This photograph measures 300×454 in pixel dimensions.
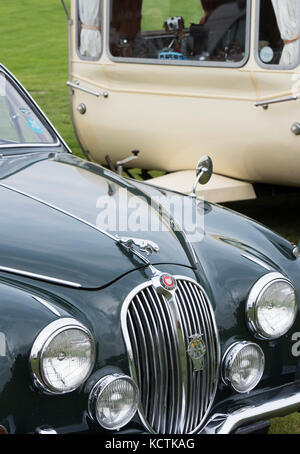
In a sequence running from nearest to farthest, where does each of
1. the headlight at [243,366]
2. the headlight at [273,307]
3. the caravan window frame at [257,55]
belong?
the headlight at [243,366]
the headlight at [273,307]
the caravan window frame at [257,55]

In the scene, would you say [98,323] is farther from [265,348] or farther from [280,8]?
[280,8]

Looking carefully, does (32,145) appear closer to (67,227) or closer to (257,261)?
(67,227)

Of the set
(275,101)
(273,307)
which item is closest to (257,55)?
(275,101)

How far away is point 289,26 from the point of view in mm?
6461

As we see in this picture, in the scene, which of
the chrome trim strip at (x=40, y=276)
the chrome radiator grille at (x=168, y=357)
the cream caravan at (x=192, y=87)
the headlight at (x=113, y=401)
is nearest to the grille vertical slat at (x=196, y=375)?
the chrome radiator grille at (x=168, y=357)

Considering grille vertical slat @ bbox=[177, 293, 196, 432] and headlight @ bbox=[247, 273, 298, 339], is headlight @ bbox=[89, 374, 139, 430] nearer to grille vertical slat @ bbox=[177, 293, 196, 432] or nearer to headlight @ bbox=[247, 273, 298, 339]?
grille vertical slat @ bbox=[177, 293, 196, 432]

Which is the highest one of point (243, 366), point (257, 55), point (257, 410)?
point (257, 55)

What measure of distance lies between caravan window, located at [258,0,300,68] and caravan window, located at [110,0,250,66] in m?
0.15

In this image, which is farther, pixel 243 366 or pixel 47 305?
pixel 243 366

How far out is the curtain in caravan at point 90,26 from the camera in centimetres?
763

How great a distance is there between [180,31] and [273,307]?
4476mm

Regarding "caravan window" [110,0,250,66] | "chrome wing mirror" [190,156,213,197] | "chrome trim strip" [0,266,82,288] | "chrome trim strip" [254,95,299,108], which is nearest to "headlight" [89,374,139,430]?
"chrome trim strip" [0,266,82,288]
